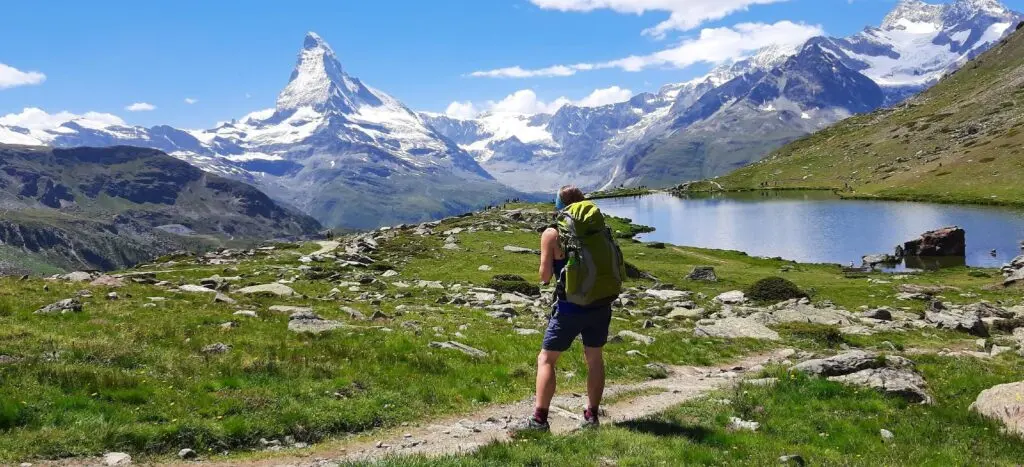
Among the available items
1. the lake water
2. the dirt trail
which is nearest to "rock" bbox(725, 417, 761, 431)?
the dirt trail

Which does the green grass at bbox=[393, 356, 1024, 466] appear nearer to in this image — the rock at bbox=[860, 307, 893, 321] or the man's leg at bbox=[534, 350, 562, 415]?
the man's leg at bbox=[534, 350, 562, 415]

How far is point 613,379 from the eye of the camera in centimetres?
2016

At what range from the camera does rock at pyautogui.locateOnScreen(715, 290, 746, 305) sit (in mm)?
44156

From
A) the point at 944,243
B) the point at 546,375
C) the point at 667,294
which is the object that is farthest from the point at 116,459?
the point at 944,243

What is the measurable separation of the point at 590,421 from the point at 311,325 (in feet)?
45.7

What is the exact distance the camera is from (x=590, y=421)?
13.8 metres

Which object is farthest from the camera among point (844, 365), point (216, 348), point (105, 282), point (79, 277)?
point (79, 277)

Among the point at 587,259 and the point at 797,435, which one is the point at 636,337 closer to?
the point at 797,435

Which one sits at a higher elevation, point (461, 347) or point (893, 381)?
point (893, 381)

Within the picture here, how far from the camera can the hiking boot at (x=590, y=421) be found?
1354 centimetres

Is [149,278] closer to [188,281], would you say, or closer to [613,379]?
[188,281]

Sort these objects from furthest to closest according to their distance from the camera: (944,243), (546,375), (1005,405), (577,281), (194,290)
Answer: (944,243), (194,290), (1005,405), (546,375), (577,281)

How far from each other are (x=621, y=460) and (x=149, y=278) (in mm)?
40401

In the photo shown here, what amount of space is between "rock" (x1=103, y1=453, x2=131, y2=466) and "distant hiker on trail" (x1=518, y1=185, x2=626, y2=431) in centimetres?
788
